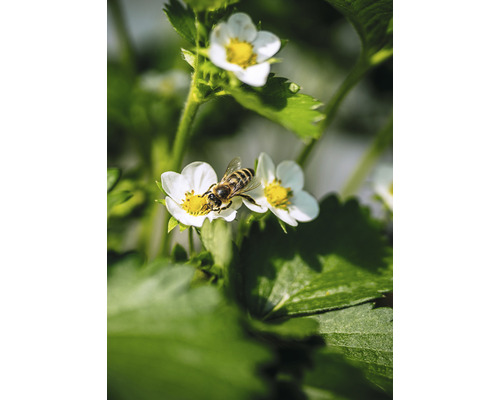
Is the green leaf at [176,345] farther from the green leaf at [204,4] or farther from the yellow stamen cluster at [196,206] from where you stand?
the green leaf at [204,4]

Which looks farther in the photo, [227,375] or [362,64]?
[362,64]

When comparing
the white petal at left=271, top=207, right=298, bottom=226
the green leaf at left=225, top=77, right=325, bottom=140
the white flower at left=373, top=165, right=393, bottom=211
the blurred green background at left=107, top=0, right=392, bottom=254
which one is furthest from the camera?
the blurred green background at left=107, top=0, right=392, bottom=254

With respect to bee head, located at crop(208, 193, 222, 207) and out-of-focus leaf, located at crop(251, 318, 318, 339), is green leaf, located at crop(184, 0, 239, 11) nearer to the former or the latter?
bee head, located at crop(208, 193, 222, 207)

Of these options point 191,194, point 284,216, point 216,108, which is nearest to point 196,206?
point 191,194

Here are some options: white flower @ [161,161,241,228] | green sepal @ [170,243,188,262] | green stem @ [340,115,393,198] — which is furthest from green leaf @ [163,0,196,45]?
green stem @ [340,115,393,198]

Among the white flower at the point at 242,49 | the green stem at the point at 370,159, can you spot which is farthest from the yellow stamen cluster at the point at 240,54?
the green stem at the point at 370,159
